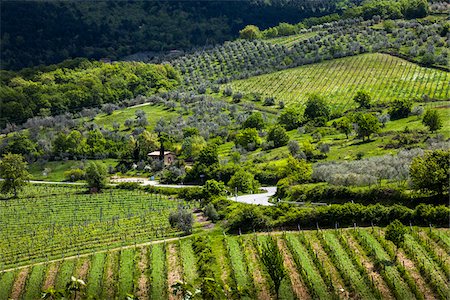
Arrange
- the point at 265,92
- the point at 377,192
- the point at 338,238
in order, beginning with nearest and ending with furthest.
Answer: the point at 338,238 → the point at 377,192 → the point at 265,92

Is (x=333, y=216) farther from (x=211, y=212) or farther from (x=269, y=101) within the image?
(x=269, y=101)

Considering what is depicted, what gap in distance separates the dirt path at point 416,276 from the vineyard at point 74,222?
74.4ft

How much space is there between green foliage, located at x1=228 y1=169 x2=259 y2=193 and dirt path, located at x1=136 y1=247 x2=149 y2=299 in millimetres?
28753

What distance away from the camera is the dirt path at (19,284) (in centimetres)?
4812

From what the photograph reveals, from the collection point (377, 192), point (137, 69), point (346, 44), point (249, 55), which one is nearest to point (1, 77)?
point (137, 69)

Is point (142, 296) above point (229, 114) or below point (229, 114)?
above

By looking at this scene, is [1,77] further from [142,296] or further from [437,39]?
[142,296]

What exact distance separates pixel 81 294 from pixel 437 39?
479 feet

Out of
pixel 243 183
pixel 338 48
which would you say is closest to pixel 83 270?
pixel 243 183

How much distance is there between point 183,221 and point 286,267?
15850 millimetres

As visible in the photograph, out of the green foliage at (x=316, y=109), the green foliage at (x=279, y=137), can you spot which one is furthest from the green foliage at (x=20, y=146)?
the green foliage at (x=316, y=109)

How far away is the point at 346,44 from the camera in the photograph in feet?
589

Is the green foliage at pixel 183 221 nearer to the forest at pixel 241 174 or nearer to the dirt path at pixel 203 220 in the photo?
the forest at pixel 241 174

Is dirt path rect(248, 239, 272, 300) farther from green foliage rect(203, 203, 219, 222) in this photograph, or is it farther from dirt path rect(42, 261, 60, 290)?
dirt path rect(42, 261, 60, 290)
